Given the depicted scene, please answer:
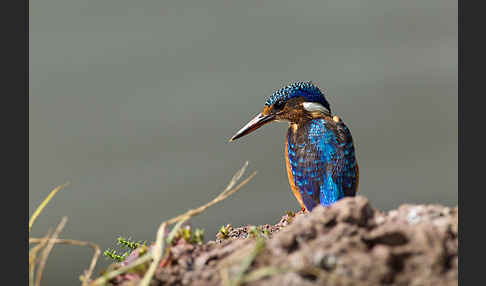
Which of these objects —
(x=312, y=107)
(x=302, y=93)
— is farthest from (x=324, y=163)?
(x=302, y=93)

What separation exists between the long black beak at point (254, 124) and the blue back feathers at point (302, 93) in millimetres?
137

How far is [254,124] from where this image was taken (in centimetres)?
441

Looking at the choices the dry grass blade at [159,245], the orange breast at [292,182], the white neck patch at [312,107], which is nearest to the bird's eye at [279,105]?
the white neck patch at [312,107]

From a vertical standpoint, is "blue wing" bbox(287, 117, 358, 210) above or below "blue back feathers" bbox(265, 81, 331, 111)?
below

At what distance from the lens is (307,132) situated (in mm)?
4082

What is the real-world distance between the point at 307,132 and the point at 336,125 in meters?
0.23

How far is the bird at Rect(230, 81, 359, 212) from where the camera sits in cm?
377

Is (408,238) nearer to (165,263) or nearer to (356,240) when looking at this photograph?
(356,240)

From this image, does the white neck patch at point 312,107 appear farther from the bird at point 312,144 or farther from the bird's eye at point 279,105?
the bird's eye at point 279,105

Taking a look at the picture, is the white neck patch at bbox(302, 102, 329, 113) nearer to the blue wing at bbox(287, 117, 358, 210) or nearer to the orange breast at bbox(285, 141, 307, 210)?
the blue wing at bbox(287, 117, 358, 210)

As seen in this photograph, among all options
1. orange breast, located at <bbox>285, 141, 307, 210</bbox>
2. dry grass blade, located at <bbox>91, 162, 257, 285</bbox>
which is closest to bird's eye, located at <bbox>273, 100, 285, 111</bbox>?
orange breast, located at <bbox>285, 141, 307, 210</bbox>

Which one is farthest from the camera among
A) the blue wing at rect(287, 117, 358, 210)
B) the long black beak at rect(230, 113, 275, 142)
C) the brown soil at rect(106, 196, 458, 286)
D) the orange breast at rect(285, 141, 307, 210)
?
the long black beak at rect(230, 113, 275, 142)

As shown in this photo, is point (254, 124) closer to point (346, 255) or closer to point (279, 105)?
point (279, 105)

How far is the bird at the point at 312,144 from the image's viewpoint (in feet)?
12.4
